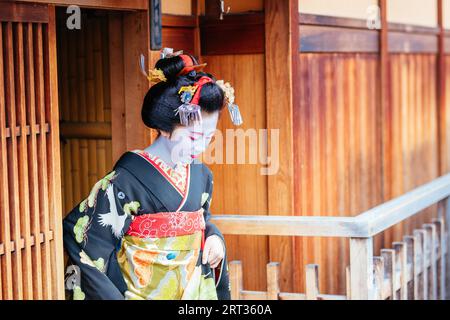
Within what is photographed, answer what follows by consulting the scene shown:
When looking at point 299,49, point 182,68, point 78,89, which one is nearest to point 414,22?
point 299,49

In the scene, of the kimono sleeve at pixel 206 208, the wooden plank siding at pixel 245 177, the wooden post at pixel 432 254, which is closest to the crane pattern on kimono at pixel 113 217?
the kimono sleeve at pixel 206 208

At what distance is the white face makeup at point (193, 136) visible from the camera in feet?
16.1

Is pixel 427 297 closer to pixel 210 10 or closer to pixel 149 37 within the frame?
pixel 210 10

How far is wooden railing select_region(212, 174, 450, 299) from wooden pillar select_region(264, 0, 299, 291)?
549 millimetres

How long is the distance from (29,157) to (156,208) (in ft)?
2.34

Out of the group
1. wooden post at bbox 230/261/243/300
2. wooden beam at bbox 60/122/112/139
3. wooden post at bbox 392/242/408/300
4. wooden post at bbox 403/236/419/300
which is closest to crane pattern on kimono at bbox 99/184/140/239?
wooden beam at bbox 60/122/112/139

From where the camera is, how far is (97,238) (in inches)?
Result: 189

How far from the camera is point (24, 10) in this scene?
4754mm

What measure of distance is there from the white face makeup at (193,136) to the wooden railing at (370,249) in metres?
0.99

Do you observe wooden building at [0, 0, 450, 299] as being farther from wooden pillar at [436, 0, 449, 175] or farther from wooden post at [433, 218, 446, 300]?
wooden pillar at [436, 0, 449, 175]

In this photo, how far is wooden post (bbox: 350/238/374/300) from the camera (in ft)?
18.8

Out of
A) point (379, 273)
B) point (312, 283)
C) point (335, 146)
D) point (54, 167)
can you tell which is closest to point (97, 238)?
point (54, 167)

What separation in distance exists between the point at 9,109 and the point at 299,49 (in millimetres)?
2609

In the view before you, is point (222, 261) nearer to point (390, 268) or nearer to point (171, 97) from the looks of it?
point (171, 97)
